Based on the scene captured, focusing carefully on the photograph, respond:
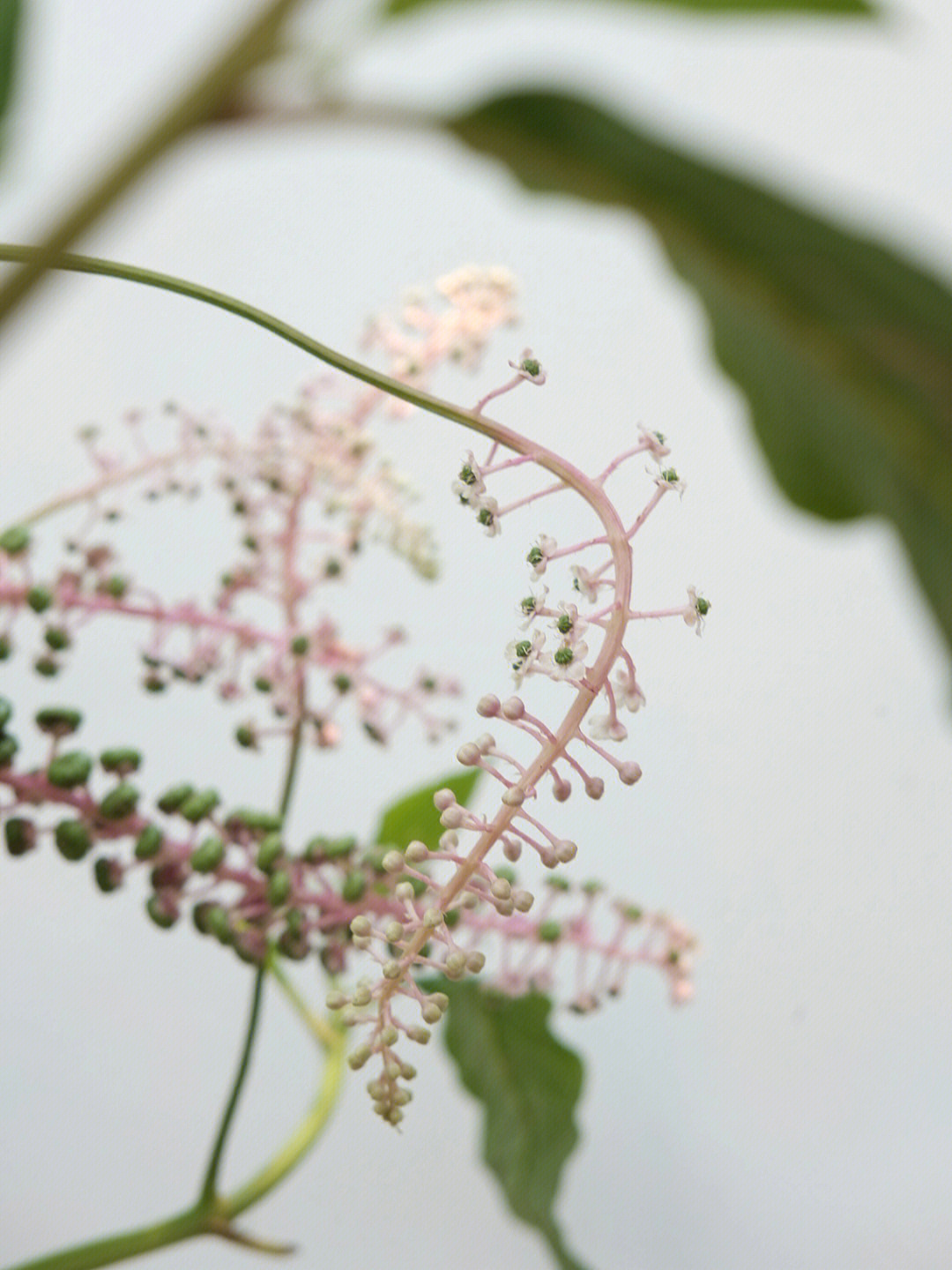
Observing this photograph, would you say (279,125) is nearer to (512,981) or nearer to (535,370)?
(535,370)

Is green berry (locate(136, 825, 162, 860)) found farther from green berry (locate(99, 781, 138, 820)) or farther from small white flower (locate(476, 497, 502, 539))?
small white flower (locate(476, 497, 502, 539))

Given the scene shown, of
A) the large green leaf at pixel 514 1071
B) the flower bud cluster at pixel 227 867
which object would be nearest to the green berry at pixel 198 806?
the flower bud cluster at pixel 227 867

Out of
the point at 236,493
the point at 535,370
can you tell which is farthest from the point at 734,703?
the point at 535,370

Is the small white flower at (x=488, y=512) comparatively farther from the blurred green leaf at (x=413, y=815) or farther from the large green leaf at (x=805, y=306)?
the blurred green leaf at (x=413, y=815)

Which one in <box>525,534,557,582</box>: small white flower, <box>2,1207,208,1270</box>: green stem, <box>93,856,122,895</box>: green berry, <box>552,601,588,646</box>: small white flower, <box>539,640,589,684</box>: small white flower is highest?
<box>525,534,557,582</box>: small white flower

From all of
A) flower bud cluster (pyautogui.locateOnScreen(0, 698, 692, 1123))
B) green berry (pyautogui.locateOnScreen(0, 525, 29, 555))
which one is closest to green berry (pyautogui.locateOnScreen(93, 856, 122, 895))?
flower bud cluster (pyautogui.locateOnScreen(0, 698, 692, 1123))

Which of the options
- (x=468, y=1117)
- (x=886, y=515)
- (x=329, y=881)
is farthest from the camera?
(x=468, y=1117)

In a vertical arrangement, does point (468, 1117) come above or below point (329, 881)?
below

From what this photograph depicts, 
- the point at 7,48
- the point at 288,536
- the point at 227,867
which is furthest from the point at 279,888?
the point at 7,48
